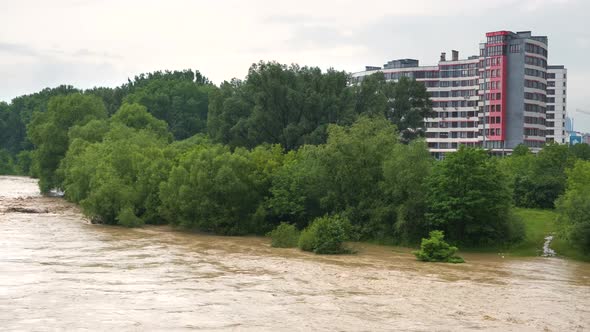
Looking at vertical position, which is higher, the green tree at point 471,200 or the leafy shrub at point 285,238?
the green tree at point 471,200

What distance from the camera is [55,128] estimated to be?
334 ft

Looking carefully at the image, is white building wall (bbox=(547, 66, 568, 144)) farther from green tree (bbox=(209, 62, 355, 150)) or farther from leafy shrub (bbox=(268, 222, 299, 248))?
leafy shrub (bbox=(268, 222, 299, 248))

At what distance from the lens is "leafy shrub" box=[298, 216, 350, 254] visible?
49.5m

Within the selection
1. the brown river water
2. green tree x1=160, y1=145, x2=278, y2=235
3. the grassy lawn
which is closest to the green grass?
the grassy lawn

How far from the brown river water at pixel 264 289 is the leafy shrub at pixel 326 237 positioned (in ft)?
5.22

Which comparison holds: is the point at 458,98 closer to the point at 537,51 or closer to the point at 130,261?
the point at 537,51

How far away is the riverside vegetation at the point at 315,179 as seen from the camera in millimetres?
51344

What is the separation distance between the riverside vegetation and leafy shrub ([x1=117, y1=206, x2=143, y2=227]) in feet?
0.40

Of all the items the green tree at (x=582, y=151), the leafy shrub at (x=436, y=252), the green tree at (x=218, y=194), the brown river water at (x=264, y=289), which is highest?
the green tree at (x=582, y=151)

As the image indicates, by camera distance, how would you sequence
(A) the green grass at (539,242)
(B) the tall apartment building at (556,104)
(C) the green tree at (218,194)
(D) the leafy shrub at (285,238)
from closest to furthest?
(A) the green grass at (539,242)
(D) the leafy shrub at (285,238)
(C) the green tree at (218,194)
(B) the tall apartment building at (556,104)

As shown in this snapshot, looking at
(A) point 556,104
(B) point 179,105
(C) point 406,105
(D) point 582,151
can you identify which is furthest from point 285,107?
(A) point 556,104

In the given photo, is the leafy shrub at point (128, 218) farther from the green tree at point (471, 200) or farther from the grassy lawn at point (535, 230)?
the grassy lawn at point (535, 230)

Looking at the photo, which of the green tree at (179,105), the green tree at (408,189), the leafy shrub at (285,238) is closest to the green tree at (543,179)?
the green tree at (408,189)

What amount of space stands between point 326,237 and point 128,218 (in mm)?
22017
